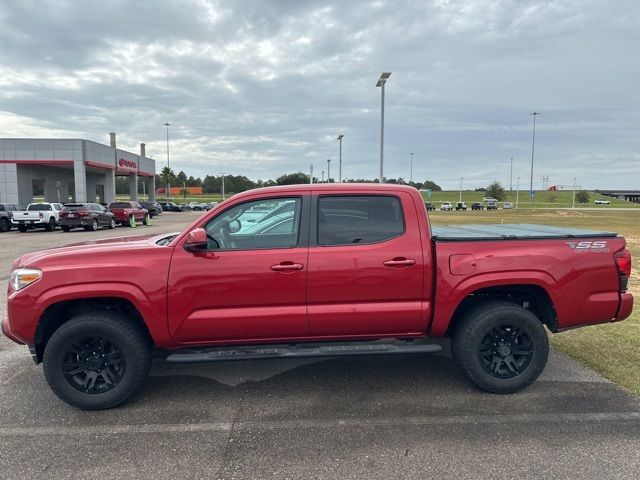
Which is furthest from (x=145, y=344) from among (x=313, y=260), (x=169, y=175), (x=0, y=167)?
(x=169, y=175)

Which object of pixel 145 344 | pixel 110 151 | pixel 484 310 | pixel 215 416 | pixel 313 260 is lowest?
pixel 215 416

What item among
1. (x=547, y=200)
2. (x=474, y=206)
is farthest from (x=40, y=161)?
(x=547, y=200)

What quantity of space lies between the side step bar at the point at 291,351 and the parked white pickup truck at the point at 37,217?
77.0 feet

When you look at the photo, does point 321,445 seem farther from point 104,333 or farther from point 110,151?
point 110,151

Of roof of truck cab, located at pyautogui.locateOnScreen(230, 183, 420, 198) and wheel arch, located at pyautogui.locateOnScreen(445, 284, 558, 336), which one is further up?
roof of truck cab, located at pyautogui.locateOnScreen(230, 183, 420, 198)

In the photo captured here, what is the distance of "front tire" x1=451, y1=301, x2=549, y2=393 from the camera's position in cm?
400

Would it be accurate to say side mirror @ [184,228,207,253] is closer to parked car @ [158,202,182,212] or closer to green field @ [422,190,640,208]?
parked car @ [158,202,182,212]

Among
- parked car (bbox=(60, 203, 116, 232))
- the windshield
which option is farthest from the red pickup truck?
the windshield

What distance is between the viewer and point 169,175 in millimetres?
89062

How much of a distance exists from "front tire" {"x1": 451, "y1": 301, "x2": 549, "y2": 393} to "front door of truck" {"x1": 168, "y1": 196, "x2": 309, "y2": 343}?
56.3 inches

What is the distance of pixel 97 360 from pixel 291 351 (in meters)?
1.63

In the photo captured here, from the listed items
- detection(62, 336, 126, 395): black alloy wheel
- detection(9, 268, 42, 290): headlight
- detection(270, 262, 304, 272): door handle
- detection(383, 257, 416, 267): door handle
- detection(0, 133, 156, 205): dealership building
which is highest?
detection(0, 133, 156, 205): dealership building

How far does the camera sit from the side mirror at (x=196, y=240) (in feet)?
11.9

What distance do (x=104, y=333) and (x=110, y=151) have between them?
133 feet
